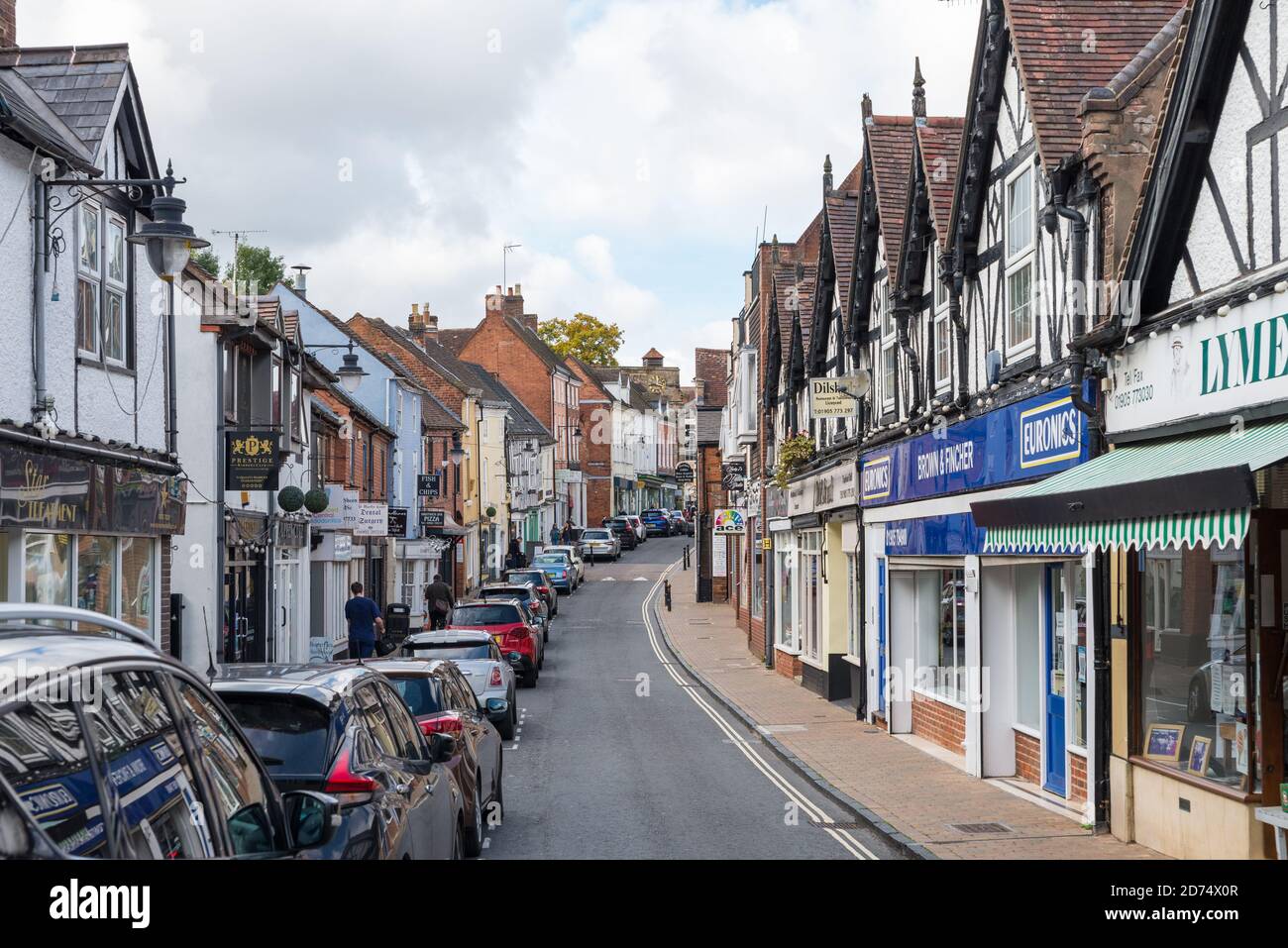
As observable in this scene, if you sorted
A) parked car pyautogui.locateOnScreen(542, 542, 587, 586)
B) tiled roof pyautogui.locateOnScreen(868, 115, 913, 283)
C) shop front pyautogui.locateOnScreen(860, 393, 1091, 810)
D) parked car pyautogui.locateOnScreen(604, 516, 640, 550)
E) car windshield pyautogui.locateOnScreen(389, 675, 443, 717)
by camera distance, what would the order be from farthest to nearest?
parked car pyautogui.locateOnScreen(604, 516, 640, 550) → parked car pyautogui.locateOnScreen(542, 542, 587, 586) → tiled roof pyautogui.locateOnScreen(868, 115, 913, 283) → shop front pyautogui.locateOnScreen(860, 393, 1091, 810) → car windshield pyautogui.locateOnScreen(389, 675, 443, 717)

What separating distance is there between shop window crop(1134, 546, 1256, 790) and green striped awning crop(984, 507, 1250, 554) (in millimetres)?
633

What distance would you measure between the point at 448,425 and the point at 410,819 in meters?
44.5

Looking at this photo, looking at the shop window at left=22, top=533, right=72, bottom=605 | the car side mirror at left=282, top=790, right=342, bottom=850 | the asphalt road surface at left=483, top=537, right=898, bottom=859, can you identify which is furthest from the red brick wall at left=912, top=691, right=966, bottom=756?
the car side mirror at left=282, top=790, right=342, bottom=850

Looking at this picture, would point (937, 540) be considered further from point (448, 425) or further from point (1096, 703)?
point (448, 425)

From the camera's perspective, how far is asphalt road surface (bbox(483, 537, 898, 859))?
11.5 metres

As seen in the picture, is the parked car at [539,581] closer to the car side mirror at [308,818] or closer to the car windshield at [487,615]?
the car windshield at [487,615]

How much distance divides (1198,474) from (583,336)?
87072mm

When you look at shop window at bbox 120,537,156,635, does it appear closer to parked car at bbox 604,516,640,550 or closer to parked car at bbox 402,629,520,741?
parked car at bbox 402,629,520,741

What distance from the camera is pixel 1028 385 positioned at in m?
14.0

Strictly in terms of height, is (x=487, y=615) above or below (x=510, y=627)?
above

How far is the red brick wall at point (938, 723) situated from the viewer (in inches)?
672

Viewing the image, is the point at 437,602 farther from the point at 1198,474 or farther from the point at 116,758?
the point at 116,758

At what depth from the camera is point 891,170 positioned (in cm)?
2100

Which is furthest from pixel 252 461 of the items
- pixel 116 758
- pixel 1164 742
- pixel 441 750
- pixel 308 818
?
pixel 116 758
